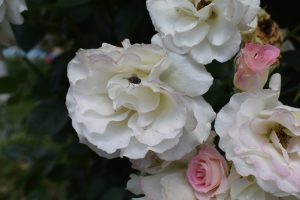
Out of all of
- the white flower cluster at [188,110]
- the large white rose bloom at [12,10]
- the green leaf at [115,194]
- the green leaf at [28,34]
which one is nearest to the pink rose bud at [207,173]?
the white flower cluster at [188,110]

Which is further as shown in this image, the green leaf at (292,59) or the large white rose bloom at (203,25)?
the green leaf at (292,59)

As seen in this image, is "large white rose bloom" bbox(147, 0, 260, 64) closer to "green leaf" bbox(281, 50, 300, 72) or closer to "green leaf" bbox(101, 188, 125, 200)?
"green leaf" bbox(281, 50, 300, 72)

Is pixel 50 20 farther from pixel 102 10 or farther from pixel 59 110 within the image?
pixel 59 110

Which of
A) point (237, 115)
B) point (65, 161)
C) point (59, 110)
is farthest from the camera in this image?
point (65, 161)

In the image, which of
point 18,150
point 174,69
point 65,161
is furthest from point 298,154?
point 18,150

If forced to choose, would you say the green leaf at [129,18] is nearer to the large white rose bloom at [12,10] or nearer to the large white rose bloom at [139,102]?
the large white rose bloom at [12,10]

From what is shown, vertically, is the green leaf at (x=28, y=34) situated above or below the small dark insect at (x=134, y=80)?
below

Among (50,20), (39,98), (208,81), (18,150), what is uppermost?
(208,81)

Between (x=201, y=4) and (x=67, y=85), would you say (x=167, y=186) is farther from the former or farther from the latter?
(x=67, y=85)
